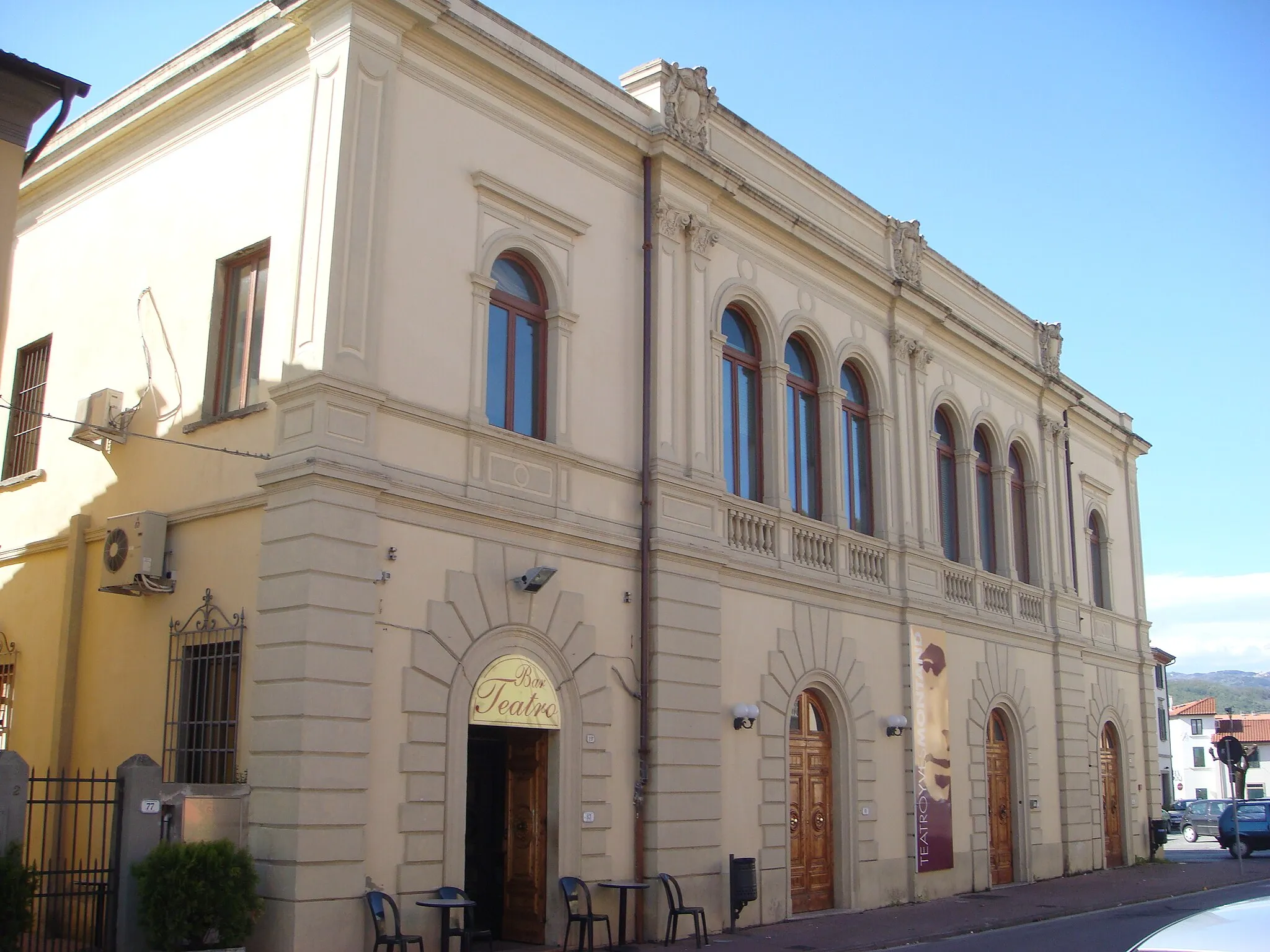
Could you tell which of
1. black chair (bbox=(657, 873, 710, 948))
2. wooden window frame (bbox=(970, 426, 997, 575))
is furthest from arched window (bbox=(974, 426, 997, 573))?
black chair (bbox=(657, 873, 710, 948))

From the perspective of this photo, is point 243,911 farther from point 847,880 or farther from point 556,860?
point 847,880

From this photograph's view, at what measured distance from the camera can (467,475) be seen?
1425cm

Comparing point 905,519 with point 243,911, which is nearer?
point 243,911

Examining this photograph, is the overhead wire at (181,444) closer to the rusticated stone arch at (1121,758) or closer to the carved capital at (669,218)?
the carved capital at (669,218)

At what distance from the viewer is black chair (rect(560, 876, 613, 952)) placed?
45.8 feet

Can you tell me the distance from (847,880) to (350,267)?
38.1ft

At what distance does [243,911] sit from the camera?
453 inches

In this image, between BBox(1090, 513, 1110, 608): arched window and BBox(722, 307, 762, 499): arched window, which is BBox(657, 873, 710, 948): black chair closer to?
BBox(722, 307, 762, 499): arched window

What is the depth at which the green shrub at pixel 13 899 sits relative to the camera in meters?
10.5

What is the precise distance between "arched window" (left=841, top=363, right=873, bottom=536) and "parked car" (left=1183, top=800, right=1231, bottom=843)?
29.5 m

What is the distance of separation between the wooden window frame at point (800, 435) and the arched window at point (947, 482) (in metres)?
3.95

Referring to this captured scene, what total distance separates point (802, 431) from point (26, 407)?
37.1 feet

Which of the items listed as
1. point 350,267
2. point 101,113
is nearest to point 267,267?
point 350,267

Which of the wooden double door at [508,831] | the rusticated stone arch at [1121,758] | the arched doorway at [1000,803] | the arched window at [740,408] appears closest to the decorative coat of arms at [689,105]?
the arched window at [740,408]
